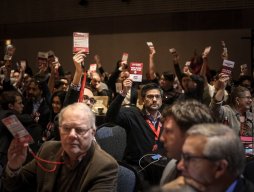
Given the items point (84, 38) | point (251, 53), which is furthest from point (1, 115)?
point (251, 53)

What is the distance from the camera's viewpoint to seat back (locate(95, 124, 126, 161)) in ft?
Result: 12.0

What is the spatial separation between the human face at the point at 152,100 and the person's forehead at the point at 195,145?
122 inches

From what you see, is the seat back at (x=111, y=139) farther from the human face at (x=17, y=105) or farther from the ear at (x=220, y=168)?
the ear at (x=220, y=168)

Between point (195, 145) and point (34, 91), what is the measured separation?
5.30 meters

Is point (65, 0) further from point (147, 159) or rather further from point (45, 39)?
point (147, 159)

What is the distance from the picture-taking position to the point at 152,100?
16.1ft

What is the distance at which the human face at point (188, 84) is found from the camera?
5.99 m

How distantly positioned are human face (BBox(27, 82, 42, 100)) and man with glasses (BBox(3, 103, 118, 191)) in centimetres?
411

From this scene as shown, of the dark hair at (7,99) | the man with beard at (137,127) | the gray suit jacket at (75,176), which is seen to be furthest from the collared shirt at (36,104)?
the gray suit jacket at (75,176)

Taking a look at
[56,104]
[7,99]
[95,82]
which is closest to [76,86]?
[56,104]

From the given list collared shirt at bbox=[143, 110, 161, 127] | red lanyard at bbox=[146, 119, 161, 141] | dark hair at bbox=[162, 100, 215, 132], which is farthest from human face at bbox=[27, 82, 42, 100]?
dark hair at bbox=[162, 100, 215, 132]

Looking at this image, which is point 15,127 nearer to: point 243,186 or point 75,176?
point 75,176

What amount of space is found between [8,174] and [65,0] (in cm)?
1199

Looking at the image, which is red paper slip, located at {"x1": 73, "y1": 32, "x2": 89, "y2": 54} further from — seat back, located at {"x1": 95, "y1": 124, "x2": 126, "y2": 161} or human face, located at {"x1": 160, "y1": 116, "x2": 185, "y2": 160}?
human face, located at {"x1": 160, "y1": 116, "x2": 185, "y2": 160}
